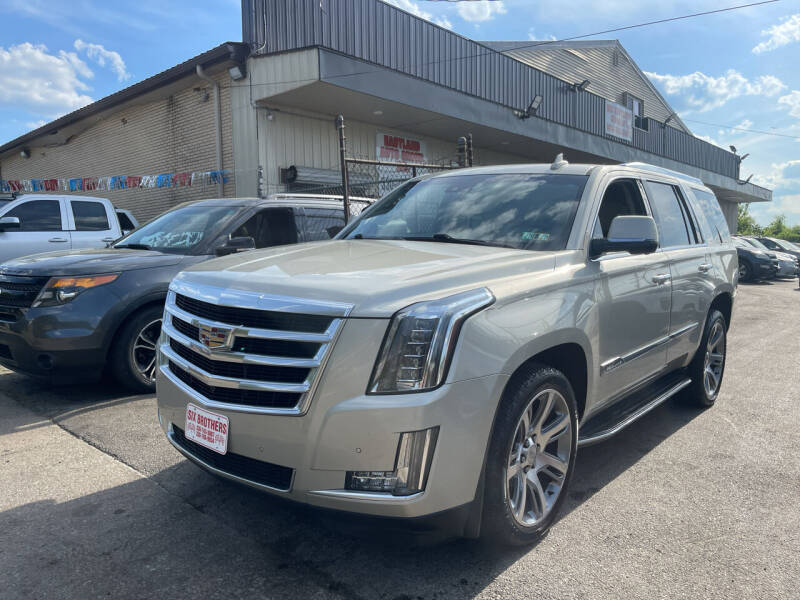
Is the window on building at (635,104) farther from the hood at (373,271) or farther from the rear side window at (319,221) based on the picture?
the hood at (373,271)

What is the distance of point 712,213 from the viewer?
5254 mm

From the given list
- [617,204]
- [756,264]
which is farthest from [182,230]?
[756,264]

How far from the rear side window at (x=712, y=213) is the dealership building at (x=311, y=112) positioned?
6.64 m

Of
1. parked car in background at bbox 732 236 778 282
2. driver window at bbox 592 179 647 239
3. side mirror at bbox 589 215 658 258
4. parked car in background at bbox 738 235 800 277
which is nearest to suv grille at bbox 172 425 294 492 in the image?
side mirror at bbox 589 215 658 258

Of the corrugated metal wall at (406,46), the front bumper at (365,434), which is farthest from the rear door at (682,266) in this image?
the corrugated metal wall at (406,46)

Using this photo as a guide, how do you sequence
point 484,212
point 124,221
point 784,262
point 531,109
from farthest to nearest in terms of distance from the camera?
point 784,262
point 531,109
point 124,221
point 484,212

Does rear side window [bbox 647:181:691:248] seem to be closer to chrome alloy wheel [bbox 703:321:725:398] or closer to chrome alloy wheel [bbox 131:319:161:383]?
chrome alloy wheel [bbox 703:321:725:398]

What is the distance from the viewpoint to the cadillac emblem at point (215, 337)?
8.07 feet

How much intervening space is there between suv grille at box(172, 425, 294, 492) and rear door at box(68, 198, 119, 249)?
25.9 feet

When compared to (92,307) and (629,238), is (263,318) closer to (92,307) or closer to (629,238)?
(629,238)

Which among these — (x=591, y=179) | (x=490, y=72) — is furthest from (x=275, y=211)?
(x=490, y=72)

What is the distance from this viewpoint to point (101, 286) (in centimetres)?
473

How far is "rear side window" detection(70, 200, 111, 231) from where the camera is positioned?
9477 mm

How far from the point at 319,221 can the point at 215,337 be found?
414 centimetres
